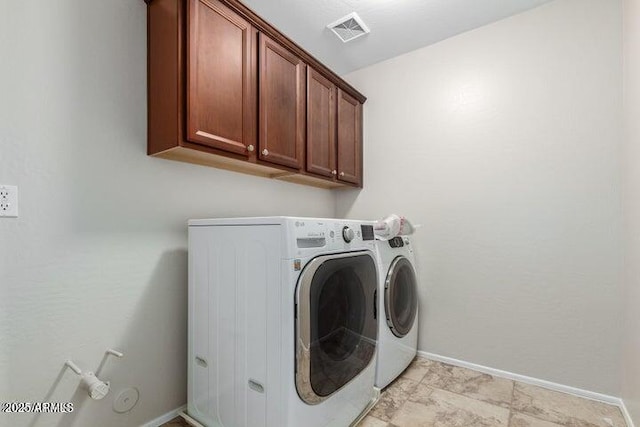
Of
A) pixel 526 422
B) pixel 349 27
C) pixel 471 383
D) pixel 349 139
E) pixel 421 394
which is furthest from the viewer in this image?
pixel 349 139

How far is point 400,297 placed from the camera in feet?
6.39

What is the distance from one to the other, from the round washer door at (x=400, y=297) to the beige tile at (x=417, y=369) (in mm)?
284

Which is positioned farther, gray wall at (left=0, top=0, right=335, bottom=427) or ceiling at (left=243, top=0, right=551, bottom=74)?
ceiling at (left=243, top=0, right=551, bottom=74)

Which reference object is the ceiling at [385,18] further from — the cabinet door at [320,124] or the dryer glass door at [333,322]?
the dryer glass door at [333,322]

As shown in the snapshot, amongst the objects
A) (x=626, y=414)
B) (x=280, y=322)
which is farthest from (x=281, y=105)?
(x=626, y=414)

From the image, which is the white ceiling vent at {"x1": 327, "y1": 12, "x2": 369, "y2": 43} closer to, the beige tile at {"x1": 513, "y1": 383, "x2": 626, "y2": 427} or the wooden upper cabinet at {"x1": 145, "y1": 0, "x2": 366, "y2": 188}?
the wooden upper cabinet at {"x1": 145, "y1": 0, "x2": 366, "y2": 188}

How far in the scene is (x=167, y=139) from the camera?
139 centimetres

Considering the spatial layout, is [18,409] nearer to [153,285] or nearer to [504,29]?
[153,285]

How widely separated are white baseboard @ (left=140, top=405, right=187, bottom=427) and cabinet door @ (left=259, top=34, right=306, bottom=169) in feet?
4.75

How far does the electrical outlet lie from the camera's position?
1.08 meters

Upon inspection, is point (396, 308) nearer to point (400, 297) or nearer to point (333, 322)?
point (400, 297)

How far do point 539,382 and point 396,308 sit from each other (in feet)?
3.28

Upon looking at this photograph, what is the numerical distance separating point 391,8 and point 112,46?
1.60 m

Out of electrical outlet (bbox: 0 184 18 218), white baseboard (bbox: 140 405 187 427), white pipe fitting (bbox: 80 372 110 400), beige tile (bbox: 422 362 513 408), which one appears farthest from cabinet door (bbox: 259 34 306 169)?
beige tile (bbox: 422 362 513 408)
